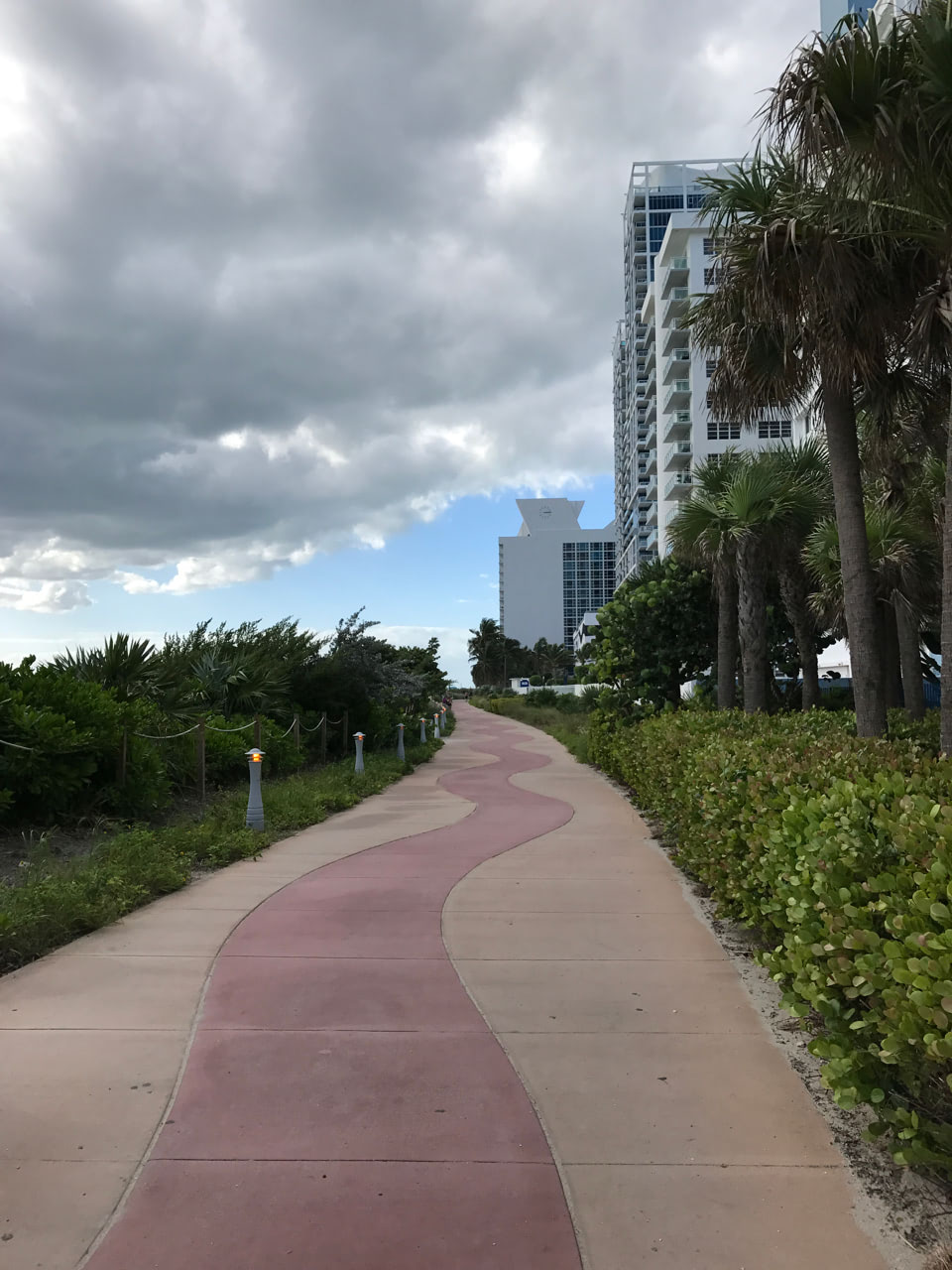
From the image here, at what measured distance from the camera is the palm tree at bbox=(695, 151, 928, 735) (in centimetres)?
726

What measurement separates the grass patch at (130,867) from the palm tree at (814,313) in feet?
20.1

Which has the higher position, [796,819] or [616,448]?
[616,448]

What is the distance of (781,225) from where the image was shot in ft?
24.0

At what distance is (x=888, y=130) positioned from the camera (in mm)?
6047

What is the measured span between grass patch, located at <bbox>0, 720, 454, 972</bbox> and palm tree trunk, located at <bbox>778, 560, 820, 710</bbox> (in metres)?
9.14

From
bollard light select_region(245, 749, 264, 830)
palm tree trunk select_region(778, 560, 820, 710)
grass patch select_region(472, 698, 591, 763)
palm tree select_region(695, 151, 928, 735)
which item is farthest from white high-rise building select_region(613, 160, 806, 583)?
bollard light select_region(245, 749, 264, 830)

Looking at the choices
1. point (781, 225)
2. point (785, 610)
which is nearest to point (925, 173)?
point (781, 225)

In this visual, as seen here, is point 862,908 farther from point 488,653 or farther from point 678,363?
point 488,653

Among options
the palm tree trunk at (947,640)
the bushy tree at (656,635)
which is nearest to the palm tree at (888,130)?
the palm tree trunk at (947,640)

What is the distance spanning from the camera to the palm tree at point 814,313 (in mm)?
7258

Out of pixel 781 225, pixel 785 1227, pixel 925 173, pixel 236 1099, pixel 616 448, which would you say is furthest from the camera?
pixel 616 448

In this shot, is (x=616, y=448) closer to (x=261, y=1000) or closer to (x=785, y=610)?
(x=785, y=610)

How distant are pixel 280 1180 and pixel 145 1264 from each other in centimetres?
52

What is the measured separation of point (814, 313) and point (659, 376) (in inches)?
2570
